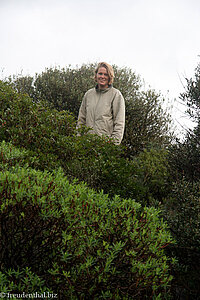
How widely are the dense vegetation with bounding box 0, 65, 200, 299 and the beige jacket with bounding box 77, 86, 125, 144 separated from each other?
1306mm

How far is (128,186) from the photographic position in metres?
4.97

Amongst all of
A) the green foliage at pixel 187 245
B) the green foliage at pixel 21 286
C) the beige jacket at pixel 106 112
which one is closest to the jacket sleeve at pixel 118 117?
the beige jacket at pixel 106 112

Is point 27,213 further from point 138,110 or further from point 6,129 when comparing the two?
point 138,110

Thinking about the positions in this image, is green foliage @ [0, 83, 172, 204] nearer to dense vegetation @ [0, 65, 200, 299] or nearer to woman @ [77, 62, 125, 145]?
dense vegetation @ [0, 65, 200, 299]

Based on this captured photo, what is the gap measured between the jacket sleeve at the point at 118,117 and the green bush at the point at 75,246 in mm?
4611

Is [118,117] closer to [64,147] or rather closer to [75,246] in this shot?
[64,147]

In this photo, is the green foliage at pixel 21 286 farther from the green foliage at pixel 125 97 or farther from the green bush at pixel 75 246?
the green foliage at pixel 125 97

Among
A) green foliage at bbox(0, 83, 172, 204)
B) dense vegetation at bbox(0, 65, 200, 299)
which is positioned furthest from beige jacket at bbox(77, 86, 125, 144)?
green foliage at bbox(0, 83, 172, 204)

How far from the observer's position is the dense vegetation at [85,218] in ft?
7.06

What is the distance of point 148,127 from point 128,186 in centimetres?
613

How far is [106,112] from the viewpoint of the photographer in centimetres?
717

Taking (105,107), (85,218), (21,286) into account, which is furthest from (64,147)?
(21,286)

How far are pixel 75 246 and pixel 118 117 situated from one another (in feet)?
16.7

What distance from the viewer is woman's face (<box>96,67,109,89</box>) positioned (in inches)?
278
